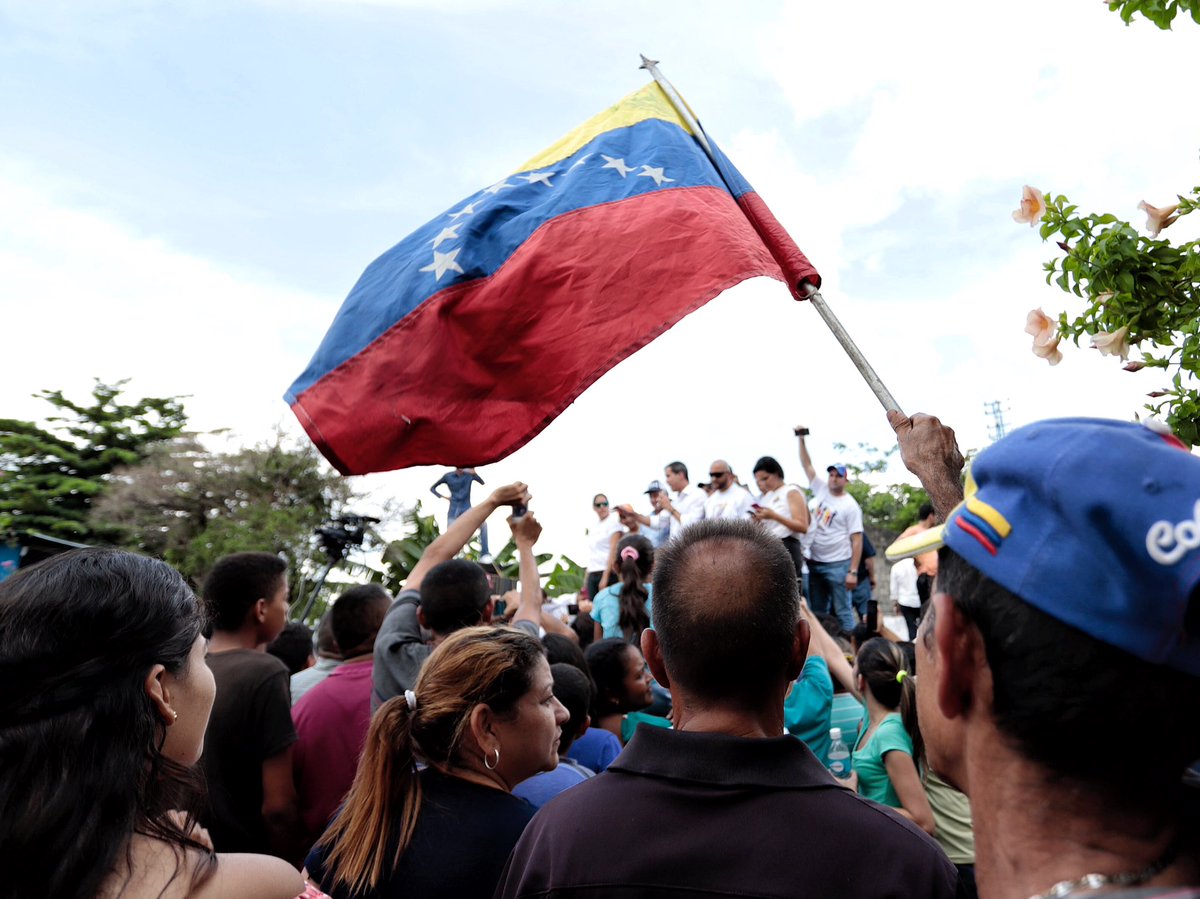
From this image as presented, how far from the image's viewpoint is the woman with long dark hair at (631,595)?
262 inches

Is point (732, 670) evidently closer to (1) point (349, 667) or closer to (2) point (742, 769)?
(2) point (742, 769)

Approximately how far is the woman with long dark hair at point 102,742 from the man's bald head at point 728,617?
90 cm

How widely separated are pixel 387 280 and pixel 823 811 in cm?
362

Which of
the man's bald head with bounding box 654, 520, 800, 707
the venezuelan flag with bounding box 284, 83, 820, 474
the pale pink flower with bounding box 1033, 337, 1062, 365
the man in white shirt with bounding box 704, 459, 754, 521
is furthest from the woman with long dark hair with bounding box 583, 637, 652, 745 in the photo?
the man in white shirt with bounding box 704, 459, 754, 521

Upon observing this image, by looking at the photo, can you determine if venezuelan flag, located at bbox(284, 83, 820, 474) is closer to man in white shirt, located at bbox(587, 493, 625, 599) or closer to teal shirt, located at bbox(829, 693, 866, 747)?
teal shirt, located at bbox(829, 693, 866, 747)

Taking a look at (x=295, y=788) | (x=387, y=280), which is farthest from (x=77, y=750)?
(x=387, y=280)

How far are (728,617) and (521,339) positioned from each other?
254cm

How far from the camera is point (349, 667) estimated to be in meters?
4.38

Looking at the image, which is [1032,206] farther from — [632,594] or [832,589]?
[832,589]

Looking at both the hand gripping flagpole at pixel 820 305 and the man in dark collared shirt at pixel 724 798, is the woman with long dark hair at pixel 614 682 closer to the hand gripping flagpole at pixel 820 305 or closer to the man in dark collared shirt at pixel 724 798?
the hand gripping flagpole at pixel 820 305

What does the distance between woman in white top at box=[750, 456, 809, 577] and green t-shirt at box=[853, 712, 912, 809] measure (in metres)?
4.64

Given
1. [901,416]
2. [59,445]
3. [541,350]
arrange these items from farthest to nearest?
[59,445]
[541,350]
[901,416]

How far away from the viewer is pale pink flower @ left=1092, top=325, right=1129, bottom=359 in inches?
162

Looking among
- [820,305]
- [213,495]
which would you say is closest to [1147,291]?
[820,305]
